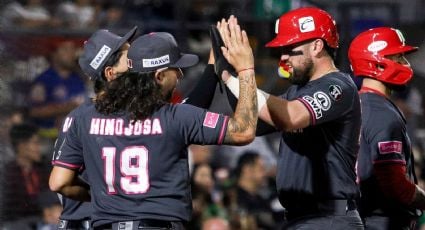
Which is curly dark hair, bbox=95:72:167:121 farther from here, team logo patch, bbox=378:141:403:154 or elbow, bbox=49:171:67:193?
team logo patch, bbox=378:141:403:154

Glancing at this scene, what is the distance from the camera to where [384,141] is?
19.1 ft

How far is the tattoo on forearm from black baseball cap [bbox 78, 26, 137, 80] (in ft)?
3.82

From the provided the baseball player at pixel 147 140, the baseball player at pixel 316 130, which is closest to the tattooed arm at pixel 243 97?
the baseball player at pixel 147 140

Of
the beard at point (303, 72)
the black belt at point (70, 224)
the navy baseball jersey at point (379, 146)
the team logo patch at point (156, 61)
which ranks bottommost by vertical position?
the black belt at point (70, 224)

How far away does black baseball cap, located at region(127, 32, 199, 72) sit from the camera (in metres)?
5.13

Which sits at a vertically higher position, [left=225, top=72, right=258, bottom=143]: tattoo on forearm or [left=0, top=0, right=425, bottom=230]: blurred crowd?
[left=225, top=72, right=258, bottom=143]: tattoo on forearm

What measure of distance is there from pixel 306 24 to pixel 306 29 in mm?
35

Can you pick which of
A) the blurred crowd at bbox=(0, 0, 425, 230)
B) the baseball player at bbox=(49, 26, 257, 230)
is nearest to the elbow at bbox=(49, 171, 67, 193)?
the baseball player at bbox=(49, 26, 257, 230)

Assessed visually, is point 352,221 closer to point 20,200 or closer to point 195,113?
point 195,113

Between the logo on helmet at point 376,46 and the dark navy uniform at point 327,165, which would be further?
the logo on helmet at point 376,46

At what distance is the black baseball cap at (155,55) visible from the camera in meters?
5.13

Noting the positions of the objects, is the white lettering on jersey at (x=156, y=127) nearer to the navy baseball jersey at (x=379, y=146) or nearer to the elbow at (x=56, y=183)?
the elbow at (x=56, y=183)

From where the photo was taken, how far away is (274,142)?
1080 cm

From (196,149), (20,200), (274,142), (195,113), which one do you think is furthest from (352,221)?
(274,142)
